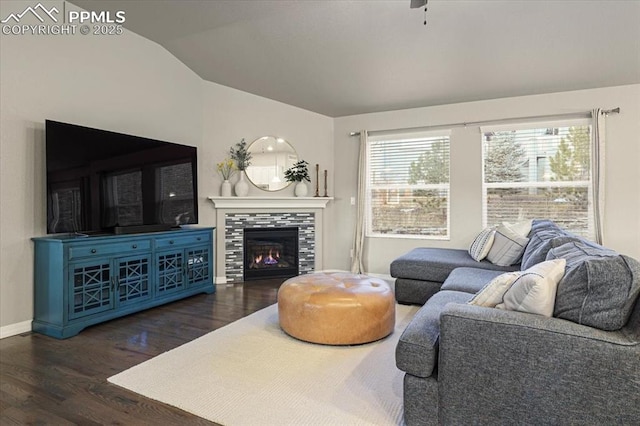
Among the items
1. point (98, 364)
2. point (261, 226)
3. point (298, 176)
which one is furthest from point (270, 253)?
point (98, 364)

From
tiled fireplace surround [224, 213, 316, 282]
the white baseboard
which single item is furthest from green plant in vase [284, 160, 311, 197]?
the white baseboard

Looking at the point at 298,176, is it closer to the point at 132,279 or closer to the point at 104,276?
the point at 132,279

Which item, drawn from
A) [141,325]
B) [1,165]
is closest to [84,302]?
[141,325]

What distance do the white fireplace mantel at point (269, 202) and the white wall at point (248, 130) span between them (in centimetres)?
18

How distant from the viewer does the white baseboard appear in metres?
3.04

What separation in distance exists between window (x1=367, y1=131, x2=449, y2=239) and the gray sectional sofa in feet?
11.7

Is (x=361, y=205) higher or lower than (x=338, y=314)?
higher

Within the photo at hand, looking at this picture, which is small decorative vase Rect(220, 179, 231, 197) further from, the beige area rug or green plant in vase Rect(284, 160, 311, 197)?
the beige area rug

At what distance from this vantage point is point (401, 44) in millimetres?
3828

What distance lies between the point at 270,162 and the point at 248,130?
0.56 metres

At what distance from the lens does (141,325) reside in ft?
11.0

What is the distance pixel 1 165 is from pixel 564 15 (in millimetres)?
5029

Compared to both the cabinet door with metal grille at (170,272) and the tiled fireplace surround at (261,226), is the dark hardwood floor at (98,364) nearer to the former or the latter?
the cabinet door with metal grille at (170,272)

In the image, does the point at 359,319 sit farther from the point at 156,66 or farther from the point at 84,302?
the point at 156,66
